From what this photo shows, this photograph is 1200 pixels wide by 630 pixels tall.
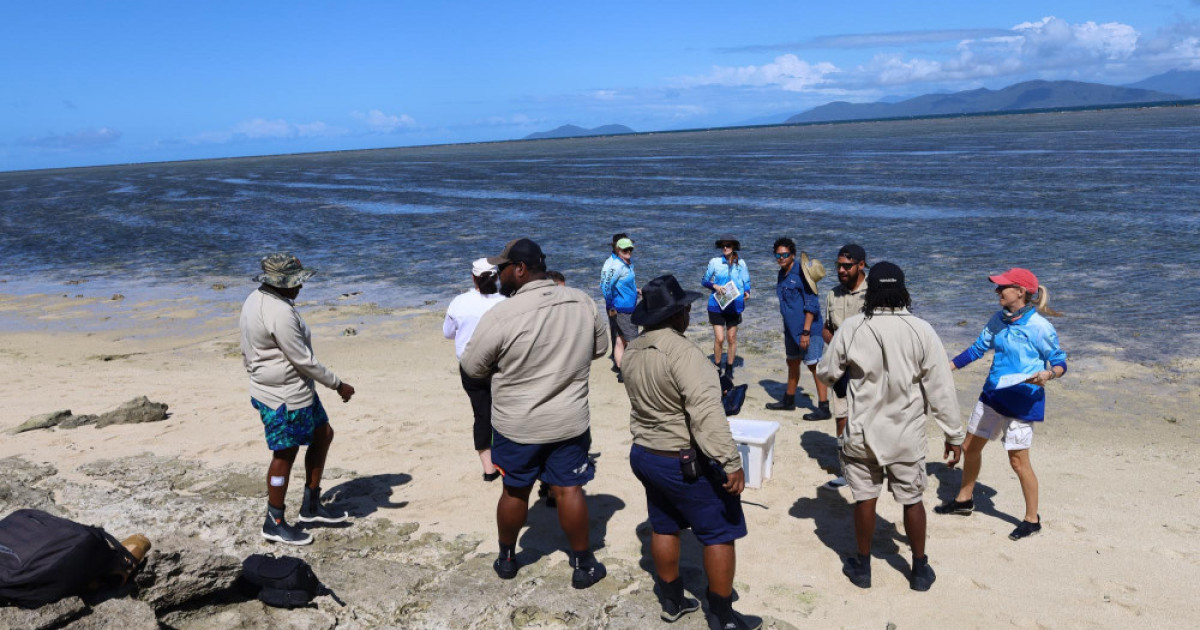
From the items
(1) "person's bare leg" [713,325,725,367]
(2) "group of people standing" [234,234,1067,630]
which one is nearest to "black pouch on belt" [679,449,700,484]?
(2) "group of people standing" [234,234,1067,630]

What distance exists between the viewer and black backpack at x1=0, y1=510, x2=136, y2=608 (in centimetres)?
347

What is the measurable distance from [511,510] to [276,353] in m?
1.65

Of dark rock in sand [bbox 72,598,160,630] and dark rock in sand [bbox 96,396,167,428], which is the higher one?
dark rock in sand [bbox 72,598,160,630]

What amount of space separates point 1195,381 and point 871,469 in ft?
21.3

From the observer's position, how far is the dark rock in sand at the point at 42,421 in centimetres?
773

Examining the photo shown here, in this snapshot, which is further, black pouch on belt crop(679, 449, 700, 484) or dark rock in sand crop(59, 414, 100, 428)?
dark rock in sand crop(59, 414, 100, 428)

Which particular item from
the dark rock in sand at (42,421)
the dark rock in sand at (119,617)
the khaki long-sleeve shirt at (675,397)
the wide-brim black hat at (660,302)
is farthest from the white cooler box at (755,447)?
the dark rock in sand at (42,421)

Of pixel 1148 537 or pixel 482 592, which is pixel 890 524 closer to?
pixel 1148 537

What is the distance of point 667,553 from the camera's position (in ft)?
13.6

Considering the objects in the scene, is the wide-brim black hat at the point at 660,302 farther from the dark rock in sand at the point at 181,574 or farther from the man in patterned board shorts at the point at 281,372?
the dark rock in sand at the point at 181,574

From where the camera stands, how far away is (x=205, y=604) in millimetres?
4180

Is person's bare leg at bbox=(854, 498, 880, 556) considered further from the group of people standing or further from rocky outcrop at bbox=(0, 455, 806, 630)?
rocky outcrop at bbox=(0, 455, 806, 630)

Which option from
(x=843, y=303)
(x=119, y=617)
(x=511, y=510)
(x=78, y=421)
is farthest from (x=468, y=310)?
(x=78, y=421)

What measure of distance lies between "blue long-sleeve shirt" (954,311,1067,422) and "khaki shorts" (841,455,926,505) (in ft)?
3.50
